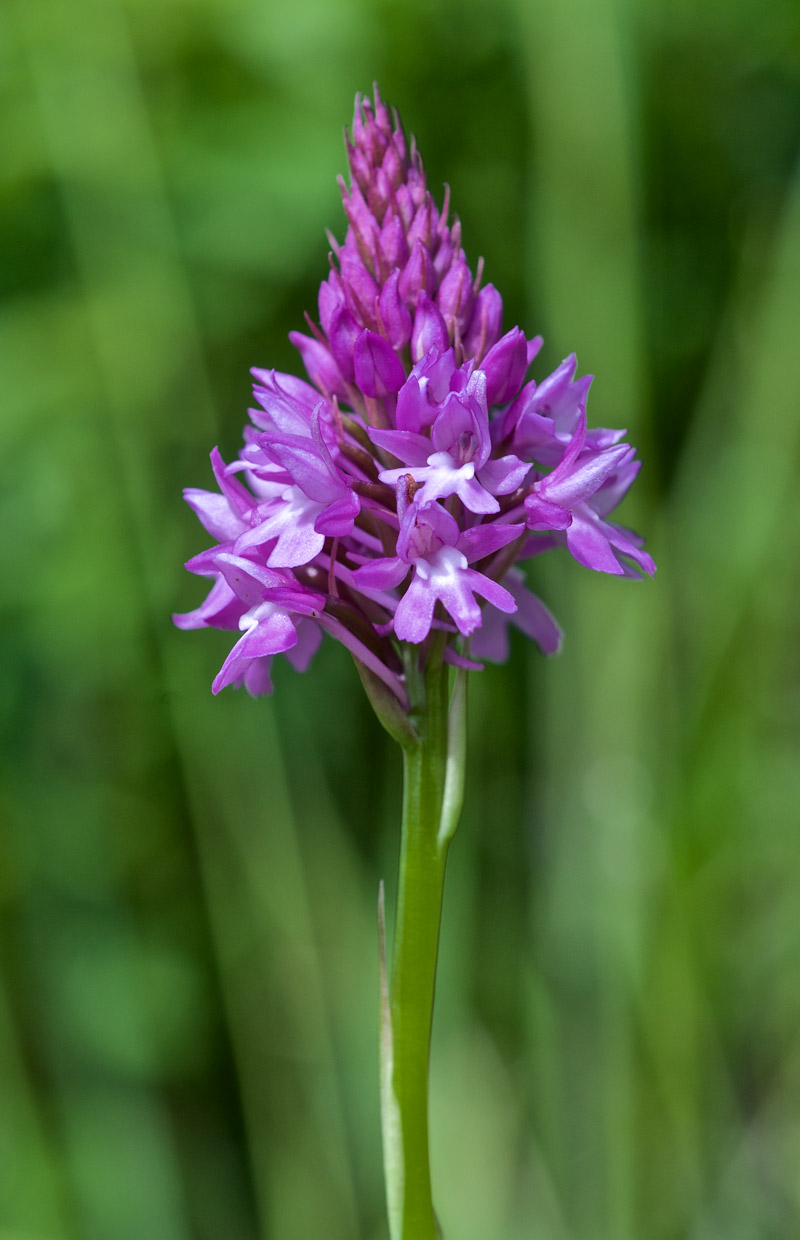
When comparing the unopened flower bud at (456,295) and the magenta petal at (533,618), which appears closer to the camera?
the unopened flower bud at (456,295)

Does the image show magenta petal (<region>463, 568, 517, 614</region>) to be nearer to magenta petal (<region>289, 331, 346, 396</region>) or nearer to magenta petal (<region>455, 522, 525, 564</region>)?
magenta petal (<region>455, 522, 525, 564</region>)

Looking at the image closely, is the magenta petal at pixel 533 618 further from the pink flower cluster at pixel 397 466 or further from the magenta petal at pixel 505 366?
the magenta petal at pixel 505 366

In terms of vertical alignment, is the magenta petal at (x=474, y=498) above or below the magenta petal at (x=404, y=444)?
below

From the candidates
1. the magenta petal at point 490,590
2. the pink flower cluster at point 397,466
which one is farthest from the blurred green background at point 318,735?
the magenta petal at point 490,590

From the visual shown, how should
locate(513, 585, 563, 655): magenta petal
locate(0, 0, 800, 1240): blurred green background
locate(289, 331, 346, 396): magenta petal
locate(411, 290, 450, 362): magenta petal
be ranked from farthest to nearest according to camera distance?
locate(0, 0, 800, 1240): blurred green background, locate(513, 585, 563, 655): magenta petal, locate(289, 331, 346, 396): magenta petal, locate(411, 290, 450, 362): magenta petal

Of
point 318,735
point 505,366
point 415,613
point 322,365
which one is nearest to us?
point 415,613

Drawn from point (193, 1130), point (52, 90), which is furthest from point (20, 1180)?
point (52, 90)

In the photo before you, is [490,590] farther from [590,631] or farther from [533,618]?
[590,631]

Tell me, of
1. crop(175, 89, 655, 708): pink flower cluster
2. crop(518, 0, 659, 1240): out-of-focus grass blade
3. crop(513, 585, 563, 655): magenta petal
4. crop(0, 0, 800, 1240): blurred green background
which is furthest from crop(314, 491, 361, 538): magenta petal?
crop(518, 0, 659, 1240): out-of-focus grass blade

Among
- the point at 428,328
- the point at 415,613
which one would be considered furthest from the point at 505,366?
the point at 415,613
